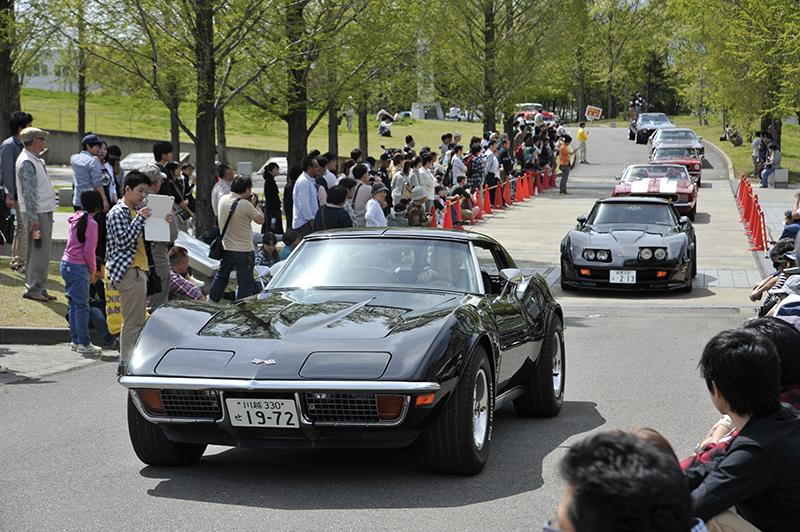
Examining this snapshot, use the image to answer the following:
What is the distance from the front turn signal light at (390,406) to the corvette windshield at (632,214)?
10.9 meters

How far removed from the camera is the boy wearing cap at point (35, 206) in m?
11.2

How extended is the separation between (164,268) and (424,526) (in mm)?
5165

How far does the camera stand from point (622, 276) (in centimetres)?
1377

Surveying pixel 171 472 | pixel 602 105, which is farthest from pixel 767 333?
pixel 602 105

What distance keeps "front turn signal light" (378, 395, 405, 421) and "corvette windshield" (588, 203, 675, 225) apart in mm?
10926

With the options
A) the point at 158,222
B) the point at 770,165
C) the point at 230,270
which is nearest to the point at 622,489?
the point at 158,222

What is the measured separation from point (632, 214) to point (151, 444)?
37.5 feet

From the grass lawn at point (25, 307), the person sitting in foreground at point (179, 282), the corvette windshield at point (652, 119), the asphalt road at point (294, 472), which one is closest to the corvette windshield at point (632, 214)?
the asphalt road at point (294, 472)

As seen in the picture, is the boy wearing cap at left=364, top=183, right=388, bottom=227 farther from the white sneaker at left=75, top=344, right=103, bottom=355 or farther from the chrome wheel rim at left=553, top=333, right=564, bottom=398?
the chrome wheel rim at left=553, top=333, right=564, bottom=398

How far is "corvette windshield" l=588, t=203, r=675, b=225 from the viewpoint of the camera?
49.4ft

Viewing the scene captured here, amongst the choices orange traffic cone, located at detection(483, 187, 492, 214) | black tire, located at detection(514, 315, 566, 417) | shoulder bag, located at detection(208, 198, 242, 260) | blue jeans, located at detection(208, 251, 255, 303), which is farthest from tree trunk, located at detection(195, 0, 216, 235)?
orange traffic cone, located at detection(483, 187, 492, 214)

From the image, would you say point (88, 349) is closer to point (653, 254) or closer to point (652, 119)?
point (653, 254)

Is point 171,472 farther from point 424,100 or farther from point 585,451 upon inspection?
point 424,100

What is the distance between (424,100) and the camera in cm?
3494
